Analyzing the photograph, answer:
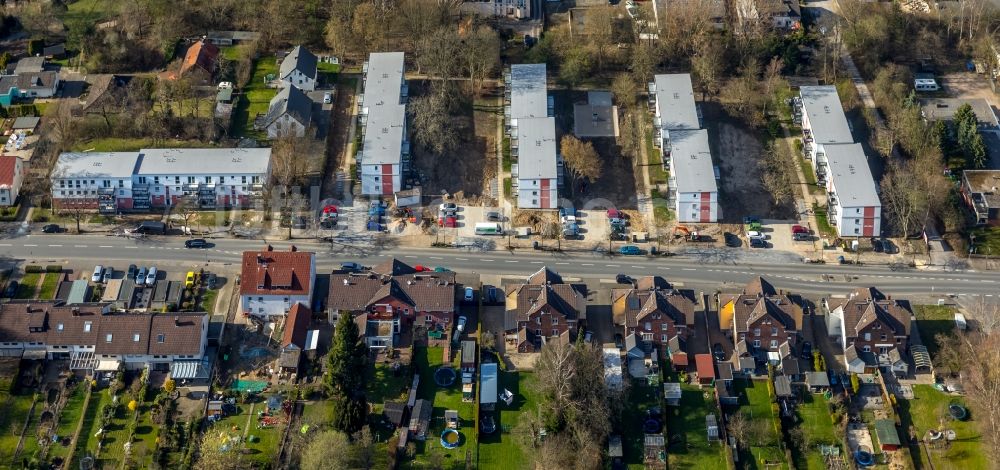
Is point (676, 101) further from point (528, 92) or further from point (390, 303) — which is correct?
point (390, 303)

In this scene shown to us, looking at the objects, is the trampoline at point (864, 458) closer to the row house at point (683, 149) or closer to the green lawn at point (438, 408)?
the green lawn at point (438, 408)

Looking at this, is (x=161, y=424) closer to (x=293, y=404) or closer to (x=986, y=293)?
(x=293, y=404)

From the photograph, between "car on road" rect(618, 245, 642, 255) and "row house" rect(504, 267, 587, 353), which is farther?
"car on road" rect(618, 245, 642, 255)

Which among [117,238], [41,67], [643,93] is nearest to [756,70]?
[643,93]

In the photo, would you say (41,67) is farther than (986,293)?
Yes

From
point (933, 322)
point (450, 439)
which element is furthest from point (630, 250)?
point (450, 439)

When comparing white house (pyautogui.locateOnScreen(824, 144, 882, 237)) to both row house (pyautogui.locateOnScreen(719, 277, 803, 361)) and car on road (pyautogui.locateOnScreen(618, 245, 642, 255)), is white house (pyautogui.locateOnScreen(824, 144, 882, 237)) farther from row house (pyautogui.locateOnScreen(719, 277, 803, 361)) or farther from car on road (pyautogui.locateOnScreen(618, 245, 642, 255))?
car on road (pyautogui.locateOnScreen(618, 245, 642, 255))

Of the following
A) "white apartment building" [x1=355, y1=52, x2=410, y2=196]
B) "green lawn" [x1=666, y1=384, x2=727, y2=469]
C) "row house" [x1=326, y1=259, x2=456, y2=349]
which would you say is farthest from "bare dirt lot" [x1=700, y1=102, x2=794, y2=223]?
"white apartment building" [x1=355, y1=52, x2=410, y2=196]
